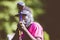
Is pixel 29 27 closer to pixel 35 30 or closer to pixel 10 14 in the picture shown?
pixel 35 30

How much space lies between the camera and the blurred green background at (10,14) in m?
2.97

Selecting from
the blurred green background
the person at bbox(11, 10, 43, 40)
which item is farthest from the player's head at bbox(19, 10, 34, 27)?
the blurred green background

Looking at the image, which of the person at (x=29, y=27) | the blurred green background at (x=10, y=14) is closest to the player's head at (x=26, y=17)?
the person at (x=29, y=27)

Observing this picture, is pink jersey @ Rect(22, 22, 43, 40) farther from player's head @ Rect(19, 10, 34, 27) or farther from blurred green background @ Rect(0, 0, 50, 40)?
blurred green background @ Rect(0, 0, 50, 40)

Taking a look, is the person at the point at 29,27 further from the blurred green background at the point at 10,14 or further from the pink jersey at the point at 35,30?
the blurred green background at the point at 10,14

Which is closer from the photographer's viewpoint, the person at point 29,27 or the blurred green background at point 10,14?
the person at point 29,27

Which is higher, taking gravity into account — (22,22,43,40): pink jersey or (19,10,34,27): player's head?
(19,10,34,27): player's head

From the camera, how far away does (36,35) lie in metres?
1.83

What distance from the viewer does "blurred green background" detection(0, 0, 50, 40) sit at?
297 cm

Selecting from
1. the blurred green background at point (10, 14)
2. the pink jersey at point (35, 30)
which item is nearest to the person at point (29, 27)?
the pink jersey at point (35, 30)

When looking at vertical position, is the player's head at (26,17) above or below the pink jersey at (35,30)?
above

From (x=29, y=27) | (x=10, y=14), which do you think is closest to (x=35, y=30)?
(x=29, y=27)

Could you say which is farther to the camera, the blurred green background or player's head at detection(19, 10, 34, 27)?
the blurred green background

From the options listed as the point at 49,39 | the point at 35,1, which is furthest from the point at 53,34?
the point at 35,1
